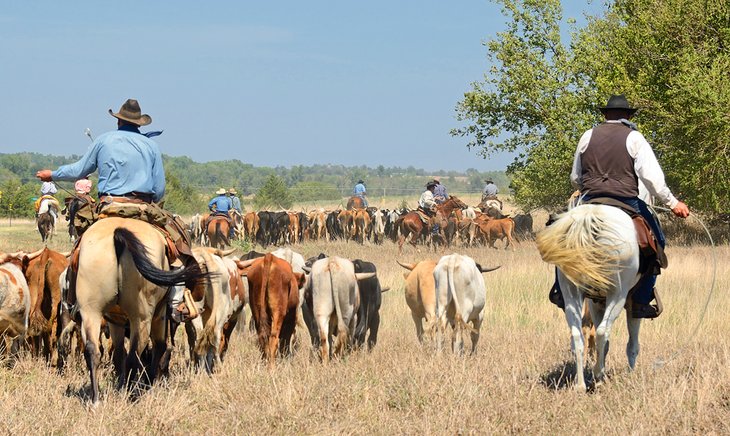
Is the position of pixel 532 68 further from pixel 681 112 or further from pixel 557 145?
pixel 681 112

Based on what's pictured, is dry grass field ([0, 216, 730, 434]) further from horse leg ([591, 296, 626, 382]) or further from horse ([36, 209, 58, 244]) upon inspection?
horse ([36, 209, 58, 244])

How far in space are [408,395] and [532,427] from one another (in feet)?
3.69

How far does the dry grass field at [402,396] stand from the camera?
6.32 meters

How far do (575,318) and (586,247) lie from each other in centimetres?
60

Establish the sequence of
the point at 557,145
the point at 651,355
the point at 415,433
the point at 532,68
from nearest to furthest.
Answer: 1. the point at 415,433
2. the point at 651,355
3. the point at 557,145
4. the point at 532,68

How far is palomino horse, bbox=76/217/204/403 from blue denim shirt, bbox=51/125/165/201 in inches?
20.1

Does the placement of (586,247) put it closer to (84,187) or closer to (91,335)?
(91,335)

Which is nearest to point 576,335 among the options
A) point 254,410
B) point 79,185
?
point 254,410

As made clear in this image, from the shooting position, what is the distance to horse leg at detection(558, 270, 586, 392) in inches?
290

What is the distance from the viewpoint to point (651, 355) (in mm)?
9359

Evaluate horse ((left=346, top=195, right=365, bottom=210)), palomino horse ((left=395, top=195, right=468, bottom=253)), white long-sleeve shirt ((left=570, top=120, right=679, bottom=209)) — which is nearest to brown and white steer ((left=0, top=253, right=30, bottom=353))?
white long-sleeve shirt ((left=570, top=120, right=679, bottom=209))

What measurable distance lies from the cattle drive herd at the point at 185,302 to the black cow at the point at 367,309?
1 centimetres

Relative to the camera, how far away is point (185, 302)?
8492 mm

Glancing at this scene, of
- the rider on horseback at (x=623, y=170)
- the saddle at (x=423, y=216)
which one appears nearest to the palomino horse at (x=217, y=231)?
the saddle at (x=423, y=216)
